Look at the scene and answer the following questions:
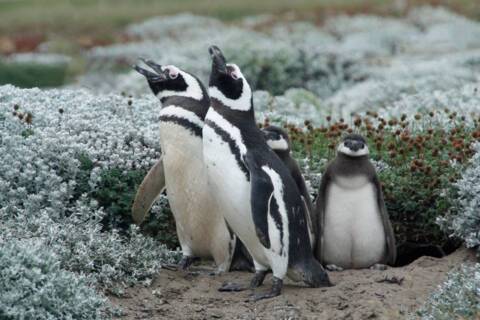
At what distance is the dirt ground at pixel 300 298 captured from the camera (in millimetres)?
6008

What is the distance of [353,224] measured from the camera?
6.90 meters

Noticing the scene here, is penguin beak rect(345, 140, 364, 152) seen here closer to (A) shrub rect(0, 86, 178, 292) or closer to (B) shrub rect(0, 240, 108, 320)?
(A) shrub rect(0, 86, 178, 292)

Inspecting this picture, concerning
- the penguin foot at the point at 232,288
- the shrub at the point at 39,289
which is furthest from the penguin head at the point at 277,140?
the shrub at the point at 39,289

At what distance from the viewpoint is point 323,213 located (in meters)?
6.96

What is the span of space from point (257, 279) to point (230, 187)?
74cm

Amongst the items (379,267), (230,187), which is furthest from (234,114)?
(379,267)

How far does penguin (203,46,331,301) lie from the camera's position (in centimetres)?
608

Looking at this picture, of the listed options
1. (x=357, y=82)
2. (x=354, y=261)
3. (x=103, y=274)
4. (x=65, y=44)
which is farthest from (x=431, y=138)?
(x=65, y=44)

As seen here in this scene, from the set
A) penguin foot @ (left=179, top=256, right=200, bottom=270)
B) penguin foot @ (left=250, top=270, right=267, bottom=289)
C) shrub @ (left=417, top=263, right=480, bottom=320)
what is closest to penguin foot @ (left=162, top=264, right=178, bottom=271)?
penguin foot @ (left=179, top=256, right=200, bottom=270)

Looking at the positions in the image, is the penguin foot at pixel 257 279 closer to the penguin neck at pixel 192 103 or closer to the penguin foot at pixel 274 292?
the penguin foot at pixel 274 292

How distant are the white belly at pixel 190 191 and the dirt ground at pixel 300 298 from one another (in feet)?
0.97

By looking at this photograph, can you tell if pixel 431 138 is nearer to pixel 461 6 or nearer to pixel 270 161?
pixel 270 161

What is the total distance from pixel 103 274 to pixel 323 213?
1639mm

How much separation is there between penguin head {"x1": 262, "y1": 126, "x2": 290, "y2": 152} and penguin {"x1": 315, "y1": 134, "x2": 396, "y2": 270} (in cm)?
36
